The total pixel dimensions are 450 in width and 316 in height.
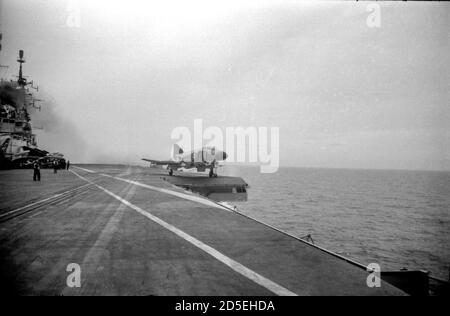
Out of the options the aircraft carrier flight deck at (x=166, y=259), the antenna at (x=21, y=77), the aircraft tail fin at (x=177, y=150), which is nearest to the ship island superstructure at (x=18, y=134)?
the antenna at (x=21, y=77)

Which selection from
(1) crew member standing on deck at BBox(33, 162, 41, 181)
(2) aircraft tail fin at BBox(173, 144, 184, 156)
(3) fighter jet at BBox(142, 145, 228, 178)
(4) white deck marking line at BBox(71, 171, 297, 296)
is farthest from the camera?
(2) aircraft tail fin at BBox(173, 144, 184, 156)

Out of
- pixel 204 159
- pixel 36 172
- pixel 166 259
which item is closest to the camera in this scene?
pixel 166 259

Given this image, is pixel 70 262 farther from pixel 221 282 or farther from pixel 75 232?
pixel 221 282

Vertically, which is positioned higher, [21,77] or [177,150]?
[21,77]

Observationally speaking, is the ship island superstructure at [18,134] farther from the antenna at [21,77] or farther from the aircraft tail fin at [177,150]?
the aircraft tail fin at [177,150]

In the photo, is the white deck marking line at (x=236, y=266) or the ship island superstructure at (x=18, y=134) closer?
the white deck marking line at (x=236, y=266)

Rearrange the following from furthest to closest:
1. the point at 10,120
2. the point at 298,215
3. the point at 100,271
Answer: the point at 10,120 < the point at 298,215 < the point at 100,271

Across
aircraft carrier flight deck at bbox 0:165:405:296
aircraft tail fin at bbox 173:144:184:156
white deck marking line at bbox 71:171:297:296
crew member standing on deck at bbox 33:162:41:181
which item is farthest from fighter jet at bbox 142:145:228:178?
white deck marking line at bbox 71:171:297:296

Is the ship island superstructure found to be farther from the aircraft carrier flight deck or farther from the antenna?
the aircraft carrier flight deck

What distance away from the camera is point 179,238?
24.5 feet

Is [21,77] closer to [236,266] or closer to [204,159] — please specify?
[204,159]

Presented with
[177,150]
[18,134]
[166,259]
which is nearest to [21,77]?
[18,134]

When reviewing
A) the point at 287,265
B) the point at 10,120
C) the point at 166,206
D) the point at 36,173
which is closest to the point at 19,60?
the point at 10,120
